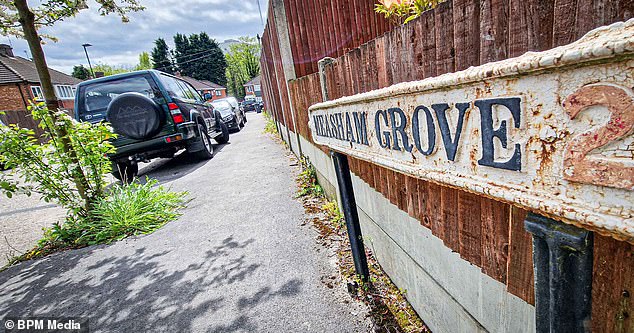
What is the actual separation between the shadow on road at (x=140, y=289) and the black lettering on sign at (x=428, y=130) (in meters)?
1.74

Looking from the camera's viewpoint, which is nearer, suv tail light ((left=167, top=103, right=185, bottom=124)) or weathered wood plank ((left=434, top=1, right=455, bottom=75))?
weathered wood plank ((left=434, top=1, right=455, bottom=75))

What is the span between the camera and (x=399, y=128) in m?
0.90

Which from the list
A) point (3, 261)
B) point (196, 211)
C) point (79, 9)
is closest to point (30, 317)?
point (3, 261)

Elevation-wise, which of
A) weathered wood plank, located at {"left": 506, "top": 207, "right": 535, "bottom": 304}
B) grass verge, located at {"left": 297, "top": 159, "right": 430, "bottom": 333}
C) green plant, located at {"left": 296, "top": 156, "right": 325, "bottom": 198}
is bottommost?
grass verge, located at {"left": 297, "top": 159, "right": 430, "bottom": 333}

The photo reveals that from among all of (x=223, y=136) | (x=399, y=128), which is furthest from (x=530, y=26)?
(x=223, y=136)

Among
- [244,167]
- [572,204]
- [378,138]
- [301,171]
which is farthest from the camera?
[244,167]

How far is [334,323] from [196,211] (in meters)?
2.93

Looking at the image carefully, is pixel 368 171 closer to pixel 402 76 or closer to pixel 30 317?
pixel 402 76

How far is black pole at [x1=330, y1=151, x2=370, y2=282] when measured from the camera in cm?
172

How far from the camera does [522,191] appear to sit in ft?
1.86

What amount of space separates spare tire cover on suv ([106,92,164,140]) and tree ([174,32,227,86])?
62.1 m

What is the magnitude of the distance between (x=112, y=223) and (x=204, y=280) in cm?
208

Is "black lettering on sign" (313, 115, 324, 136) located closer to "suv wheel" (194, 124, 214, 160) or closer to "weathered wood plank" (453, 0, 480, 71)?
"weathered wood plank" (453, 0, 480, 71)

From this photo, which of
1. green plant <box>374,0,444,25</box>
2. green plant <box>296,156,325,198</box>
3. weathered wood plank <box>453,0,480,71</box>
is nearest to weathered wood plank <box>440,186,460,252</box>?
weathered wood plank <box>453,0,480,71</box>
